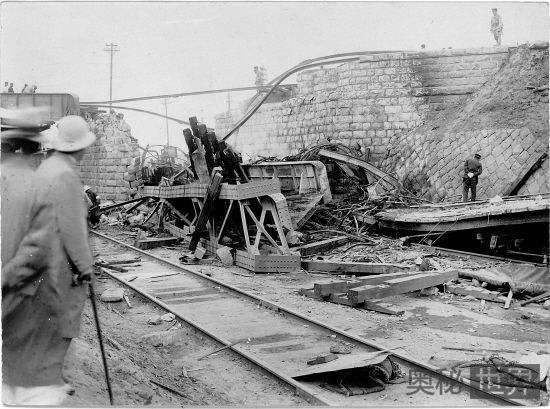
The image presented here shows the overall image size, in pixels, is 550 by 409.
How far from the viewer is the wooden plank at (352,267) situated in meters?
10.8

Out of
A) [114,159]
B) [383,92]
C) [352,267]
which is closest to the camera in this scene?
[352,267]

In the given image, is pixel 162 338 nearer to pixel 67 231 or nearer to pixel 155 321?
pixel 155 321

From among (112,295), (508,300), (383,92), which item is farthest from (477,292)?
(383,92)

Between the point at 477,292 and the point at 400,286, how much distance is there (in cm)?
133

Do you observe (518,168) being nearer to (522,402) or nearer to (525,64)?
(525,64)

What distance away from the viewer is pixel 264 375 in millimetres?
5910

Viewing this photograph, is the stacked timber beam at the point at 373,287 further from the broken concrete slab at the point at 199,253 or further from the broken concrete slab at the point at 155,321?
the broken concrete slab at the point at 199,253

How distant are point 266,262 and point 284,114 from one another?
1321 cm

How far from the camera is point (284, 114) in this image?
2373cm

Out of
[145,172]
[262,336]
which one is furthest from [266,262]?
[145,172]

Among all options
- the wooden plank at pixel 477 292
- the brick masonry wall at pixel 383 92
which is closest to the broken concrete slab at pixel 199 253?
the wooden plank at pixel 477 292

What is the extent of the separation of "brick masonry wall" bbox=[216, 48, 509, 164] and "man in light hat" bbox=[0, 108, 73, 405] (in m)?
18.4

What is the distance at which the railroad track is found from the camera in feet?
17.2

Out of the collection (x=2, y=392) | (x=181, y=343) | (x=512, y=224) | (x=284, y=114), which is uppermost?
(x=284, y=114)
